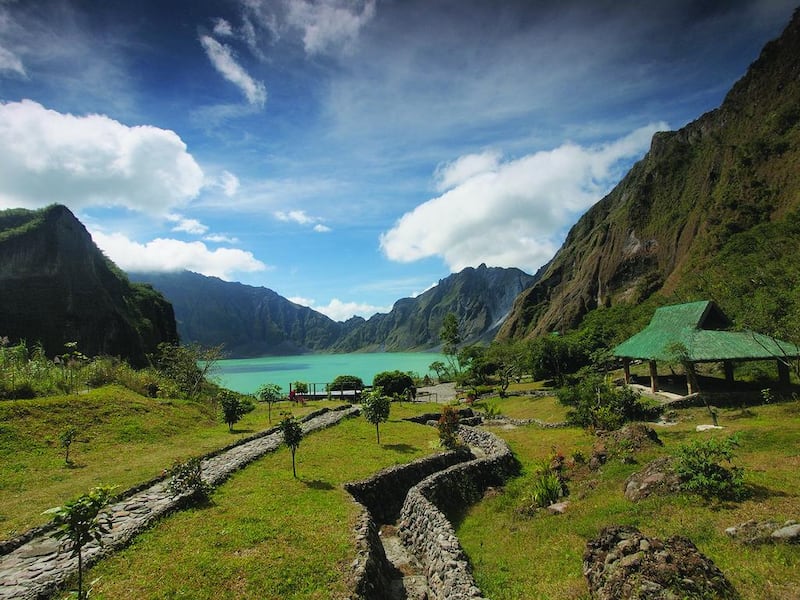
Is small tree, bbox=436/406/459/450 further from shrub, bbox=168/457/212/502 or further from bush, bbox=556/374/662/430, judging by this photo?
shrub, bbox=168/457/212/502

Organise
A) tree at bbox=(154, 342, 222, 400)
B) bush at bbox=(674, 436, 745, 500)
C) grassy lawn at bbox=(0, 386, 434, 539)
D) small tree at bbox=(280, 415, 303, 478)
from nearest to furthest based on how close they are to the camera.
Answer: bush at bbox=(674, 436, 745, 500), grassy lawn at bbox=(0, 386, 434, 539), small tree at bbox=(280, 415, 303, 478), tree at bbox=(154, 342, 222, 400)

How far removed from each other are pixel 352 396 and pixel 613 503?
35.4 metres

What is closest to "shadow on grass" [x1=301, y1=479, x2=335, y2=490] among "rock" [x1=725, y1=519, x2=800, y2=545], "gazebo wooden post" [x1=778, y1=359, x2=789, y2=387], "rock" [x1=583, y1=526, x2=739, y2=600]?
"rock" [x1=583, y1=526, x2=739, y2=600]

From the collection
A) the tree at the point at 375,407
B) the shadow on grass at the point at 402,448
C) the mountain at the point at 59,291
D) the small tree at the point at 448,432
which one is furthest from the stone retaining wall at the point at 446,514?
the mountain at the point at 59,291

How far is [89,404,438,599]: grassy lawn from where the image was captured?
295 inches

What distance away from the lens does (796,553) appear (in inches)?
273

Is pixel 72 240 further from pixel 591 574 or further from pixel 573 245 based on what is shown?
pixel 573 245

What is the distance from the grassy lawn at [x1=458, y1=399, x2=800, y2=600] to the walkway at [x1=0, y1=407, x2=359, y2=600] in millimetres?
7947

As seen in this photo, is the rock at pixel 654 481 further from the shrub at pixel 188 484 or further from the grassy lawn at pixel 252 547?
the shrub at pixel 188 484

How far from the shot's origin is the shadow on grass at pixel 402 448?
19.7 metres

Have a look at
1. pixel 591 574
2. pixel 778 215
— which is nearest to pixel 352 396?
pixel 591 574

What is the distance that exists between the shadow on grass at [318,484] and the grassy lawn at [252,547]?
33 millimetres

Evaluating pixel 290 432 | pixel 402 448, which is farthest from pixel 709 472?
pixel 402 448

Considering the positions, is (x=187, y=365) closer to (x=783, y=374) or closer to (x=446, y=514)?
(x=446, y=514)
